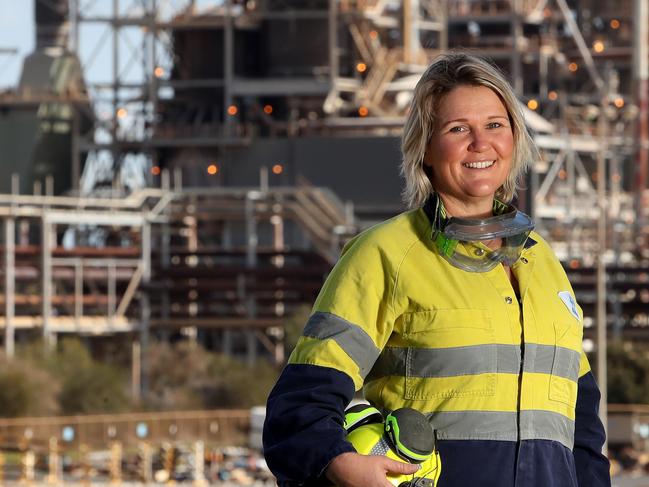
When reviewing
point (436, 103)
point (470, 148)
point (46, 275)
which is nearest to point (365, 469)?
point (470, 148)

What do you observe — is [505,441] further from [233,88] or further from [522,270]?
[233,88]

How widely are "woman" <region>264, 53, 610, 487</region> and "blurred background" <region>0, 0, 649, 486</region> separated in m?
51.3

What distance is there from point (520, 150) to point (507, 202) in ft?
0.48

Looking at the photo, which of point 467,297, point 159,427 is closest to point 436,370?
point 467,297

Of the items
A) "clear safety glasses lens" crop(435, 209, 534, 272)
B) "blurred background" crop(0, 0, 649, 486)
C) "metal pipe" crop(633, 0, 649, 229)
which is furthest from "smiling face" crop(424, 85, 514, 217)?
"metal pipe" crop(633, 0, 649, 229)

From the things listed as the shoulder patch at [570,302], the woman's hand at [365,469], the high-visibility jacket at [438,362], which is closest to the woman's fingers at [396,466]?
the woman's hand at [365,469]

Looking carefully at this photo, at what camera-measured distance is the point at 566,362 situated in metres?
5.66

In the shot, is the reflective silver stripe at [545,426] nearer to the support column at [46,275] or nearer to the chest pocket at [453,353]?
the chest pocket at [453,353]

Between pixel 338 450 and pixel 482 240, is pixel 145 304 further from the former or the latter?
pixel 338 450

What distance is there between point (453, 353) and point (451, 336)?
0.14 ft

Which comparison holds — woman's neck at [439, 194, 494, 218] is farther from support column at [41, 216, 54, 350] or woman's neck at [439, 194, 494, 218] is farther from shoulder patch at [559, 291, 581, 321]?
support column at [41, 216, 54, 350]

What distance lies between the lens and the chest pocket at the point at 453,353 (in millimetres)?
5457

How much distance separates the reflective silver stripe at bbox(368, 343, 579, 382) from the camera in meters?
5.46

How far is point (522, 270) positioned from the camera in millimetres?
5734
